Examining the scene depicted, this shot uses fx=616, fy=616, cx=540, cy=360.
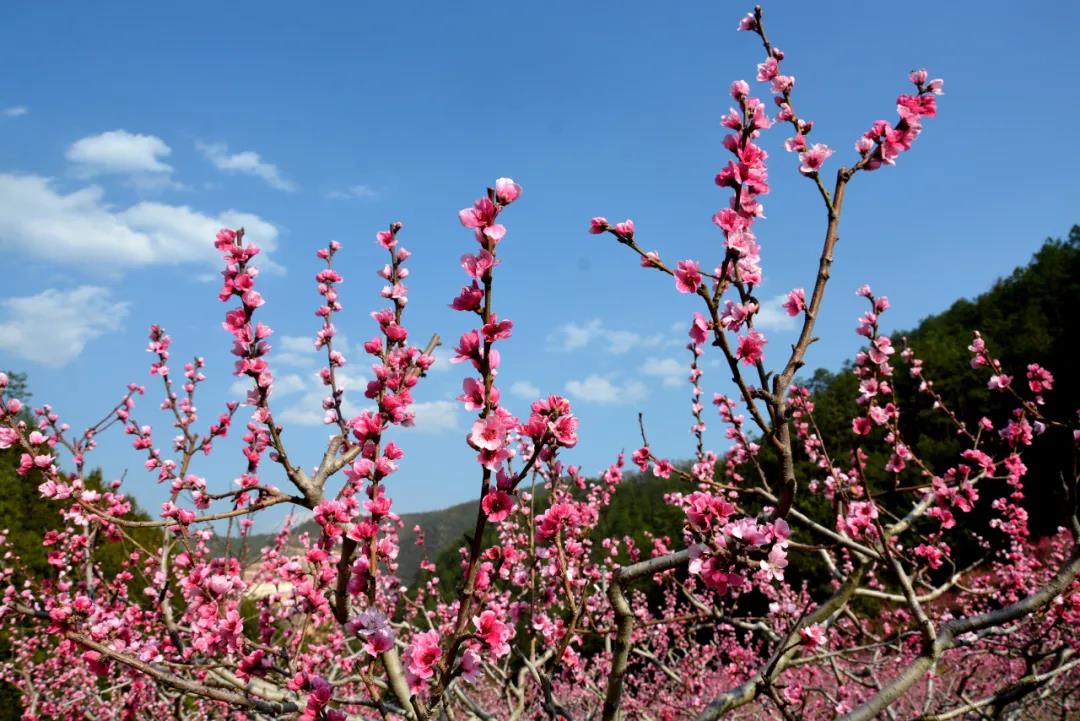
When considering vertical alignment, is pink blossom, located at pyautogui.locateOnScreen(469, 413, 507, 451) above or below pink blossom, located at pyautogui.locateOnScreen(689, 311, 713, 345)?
below

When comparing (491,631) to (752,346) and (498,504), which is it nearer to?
(498,504)

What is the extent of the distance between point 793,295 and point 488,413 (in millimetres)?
1737

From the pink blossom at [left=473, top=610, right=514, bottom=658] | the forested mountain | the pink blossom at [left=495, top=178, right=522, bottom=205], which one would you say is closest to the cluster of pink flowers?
the pink blossom at [left=495, top=178, right=522, bottom=205]

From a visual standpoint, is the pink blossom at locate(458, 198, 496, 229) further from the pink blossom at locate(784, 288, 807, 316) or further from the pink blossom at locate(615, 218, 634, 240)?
the pink blossom at locate(784, 288, 807, 316)

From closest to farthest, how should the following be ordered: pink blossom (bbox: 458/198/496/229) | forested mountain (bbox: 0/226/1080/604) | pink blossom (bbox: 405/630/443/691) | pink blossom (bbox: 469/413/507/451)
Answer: pink blossom (bbox: 469/413/507/451) < pink blossom (bbox: 458/198/496/229) < pink blossom (bbox: 405/630/443/691) < forested mountain (bbox: 0/226/1080/604)

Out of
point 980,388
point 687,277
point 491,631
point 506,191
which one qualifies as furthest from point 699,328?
point 980,388

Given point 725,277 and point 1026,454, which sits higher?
Result: point 725,277

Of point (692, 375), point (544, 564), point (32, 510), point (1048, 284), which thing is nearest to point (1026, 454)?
point (1048, 284)

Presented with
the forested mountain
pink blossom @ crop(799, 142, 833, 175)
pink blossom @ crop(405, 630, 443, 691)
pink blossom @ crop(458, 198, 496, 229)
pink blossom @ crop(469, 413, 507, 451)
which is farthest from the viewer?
the forested mountain

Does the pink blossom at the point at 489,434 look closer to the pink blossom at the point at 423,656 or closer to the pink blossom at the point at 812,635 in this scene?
the pink blossom at the point at 423,656

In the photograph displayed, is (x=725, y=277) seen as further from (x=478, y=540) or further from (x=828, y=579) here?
(x=828, y=579)

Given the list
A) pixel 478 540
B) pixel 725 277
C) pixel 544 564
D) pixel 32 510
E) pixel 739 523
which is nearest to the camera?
pixel 478 540

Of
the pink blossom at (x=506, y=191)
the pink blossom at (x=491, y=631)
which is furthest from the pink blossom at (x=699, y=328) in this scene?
the pink blossom at (x=491, y=631)

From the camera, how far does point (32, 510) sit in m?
18.1
